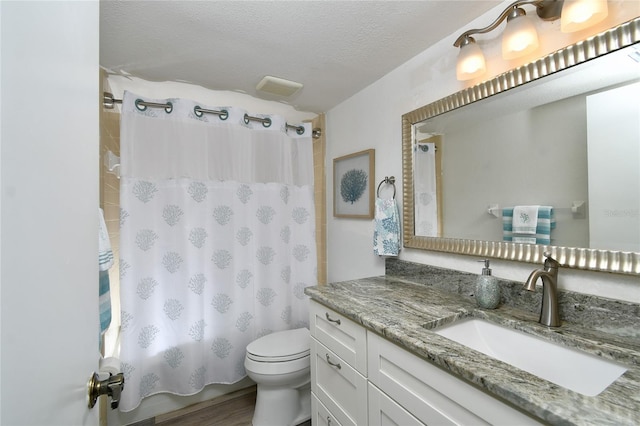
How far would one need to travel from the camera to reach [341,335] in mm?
1208

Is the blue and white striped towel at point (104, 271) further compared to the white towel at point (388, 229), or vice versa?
the white towel at point (388, 229)

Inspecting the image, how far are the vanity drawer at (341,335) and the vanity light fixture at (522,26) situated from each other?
3.95ft

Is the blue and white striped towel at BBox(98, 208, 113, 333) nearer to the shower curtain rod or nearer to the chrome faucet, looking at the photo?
the shower curtain rod

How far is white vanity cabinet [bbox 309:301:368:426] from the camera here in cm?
109

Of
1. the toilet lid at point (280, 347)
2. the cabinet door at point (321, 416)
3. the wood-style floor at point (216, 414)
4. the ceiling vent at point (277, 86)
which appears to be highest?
the ceiling vent at point (277, 86)

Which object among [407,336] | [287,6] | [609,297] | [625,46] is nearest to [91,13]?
[287,6]

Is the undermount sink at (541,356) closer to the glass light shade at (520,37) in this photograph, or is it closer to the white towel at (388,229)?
the white towel at (388,229)

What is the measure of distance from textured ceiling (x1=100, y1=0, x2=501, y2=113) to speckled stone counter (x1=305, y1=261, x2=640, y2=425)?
120 centimetres

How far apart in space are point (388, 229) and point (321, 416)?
101 centimetres

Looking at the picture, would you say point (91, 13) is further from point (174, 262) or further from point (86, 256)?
point (174, 262)

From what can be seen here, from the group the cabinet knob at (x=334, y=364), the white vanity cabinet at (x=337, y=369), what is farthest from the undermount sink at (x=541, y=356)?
the cabinet knob at (x=334, y=364)

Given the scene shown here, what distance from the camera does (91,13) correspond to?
640 millimetres

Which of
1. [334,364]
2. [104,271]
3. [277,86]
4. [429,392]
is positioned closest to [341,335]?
[334,364]

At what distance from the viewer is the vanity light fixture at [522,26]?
0.91m
